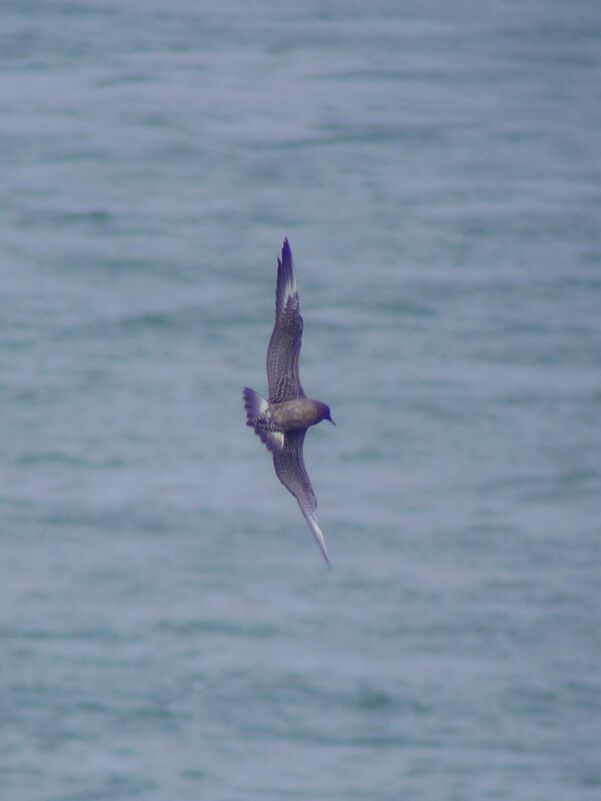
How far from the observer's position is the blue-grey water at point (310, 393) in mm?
17359

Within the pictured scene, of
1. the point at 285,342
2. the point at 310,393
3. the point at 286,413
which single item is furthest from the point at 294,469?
the point at 310,393

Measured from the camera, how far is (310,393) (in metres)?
21.1

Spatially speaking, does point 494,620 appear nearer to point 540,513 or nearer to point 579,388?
point 540,513

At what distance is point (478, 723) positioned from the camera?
17766 mm

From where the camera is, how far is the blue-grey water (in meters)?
17.4

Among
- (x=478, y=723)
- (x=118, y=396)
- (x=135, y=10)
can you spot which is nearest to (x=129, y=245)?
(x=118, y=396)

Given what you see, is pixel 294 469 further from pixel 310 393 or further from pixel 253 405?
pixel 310 393

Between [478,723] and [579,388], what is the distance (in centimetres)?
636

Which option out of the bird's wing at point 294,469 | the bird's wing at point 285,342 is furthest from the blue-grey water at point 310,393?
the bird's wing at point 294,469

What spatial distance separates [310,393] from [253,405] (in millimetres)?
14613

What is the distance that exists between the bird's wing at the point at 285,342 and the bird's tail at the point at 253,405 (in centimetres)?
8

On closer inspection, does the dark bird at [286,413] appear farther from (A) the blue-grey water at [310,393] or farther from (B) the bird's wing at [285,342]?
(A) the blue-grey water at [310,393]

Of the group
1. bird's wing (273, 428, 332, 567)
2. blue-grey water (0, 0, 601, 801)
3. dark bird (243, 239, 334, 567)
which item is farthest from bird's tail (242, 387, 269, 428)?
blue-grey water (0, 0, 601, 801)

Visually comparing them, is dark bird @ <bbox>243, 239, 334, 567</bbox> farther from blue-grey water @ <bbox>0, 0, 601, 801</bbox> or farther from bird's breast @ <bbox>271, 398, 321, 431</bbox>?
blue-grey water @ <bbox>0, 0, 601, 801</bbox>
